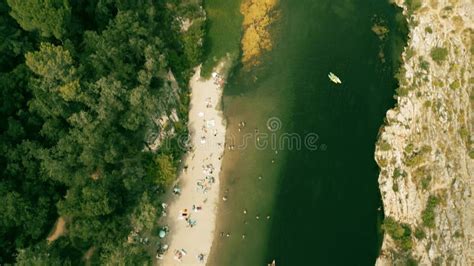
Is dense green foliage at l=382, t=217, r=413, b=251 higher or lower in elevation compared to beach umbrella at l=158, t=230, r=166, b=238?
higher

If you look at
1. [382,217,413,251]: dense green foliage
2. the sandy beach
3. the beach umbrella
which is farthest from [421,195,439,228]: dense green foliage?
the beach umbrella

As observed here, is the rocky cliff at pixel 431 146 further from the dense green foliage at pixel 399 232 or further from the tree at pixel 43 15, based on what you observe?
the tree at pixel 43 15

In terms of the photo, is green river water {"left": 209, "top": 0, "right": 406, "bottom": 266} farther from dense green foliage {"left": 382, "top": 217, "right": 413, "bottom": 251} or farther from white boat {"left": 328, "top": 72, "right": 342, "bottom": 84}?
dense green foliage {"left": 382, "top": 217, "right": 413, "bottom": 251}

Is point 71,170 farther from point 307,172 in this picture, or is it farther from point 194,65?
point 307,172

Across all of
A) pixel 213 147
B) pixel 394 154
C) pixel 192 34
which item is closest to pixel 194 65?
pixel 192 34

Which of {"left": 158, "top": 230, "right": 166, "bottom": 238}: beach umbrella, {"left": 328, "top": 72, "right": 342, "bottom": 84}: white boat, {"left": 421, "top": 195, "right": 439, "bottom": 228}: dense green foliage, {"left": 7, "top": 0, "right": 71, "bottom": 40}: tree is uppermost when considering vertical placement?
{"left": 328, "top": 72, "right": 342, "bottom": 84}: white boat
